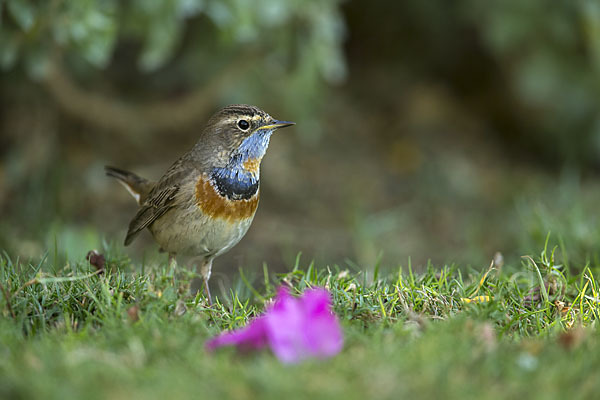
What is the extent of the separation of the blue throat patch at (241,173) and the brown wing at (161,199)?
25cm

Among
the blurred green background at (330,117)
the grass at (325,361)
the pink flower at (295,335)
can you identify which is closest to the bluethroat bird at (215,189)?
the grass at (325,361)

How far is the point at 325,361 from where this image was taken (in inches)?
103

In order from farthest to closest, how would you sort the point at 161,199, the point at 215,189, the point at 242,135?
1. the point at 161,199
2. the point at 242,135
3. the point at 215,189

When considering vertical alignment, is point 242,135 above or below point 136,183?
above

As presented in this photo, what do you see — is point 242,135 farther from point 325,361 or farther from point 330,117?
point 330,117

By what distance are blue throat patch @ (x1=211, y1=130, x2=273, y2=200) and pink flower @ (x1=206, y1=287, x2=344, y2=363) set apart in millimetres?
1775

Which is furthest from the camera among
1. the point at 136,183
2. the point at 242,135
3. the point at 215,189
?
the point at 136,183

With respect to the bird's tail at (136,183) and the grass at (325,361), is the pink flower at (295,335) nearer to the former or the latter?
the grass at (325,361)

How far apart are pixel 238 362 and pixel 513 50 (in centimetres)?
625

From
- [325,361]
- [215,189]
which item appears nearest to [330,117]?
[215,189]

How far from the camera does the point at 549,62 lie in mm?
7906

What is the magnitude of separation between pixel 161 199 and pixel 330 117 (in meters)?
4.45

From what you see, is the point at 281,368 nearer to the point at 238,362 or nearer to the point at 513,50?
the point at 238,362

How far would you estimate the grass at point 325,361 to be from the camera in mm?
2408
